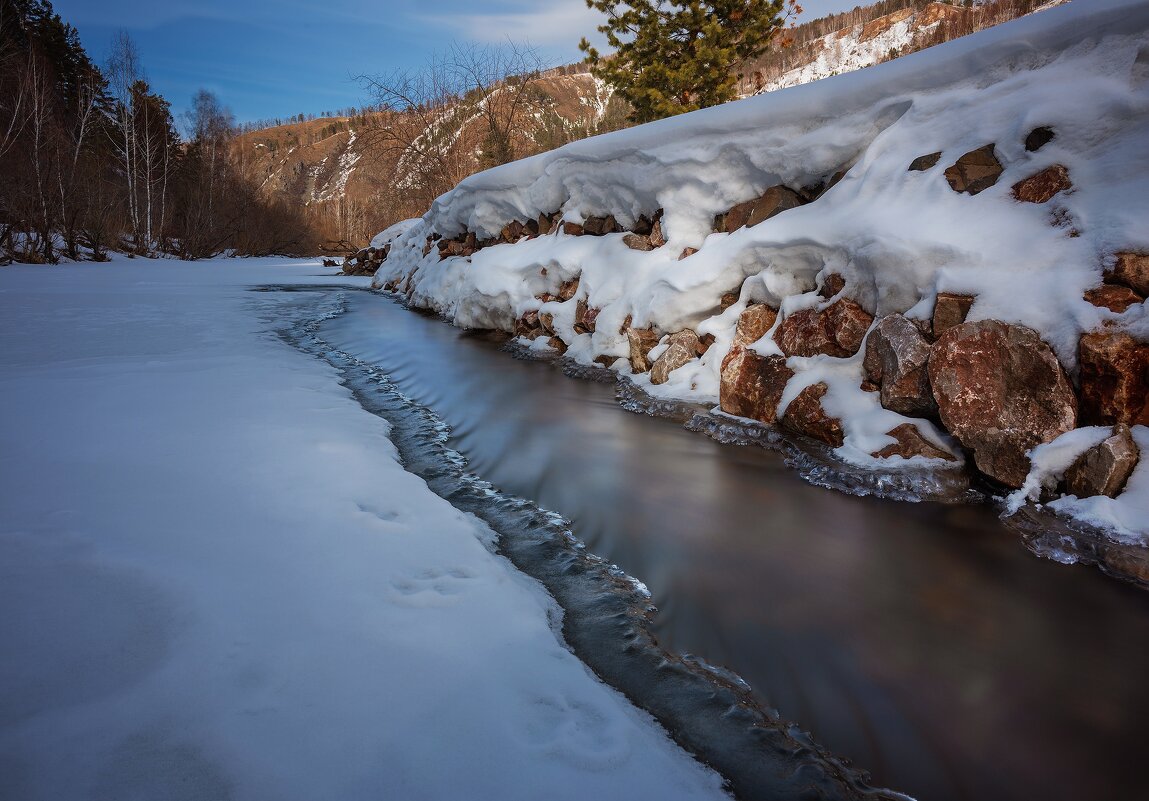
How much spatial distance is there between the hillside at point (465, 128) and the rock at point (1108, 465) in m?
5.01

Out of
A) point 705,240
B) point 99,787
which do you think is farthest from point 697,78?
point 99,787

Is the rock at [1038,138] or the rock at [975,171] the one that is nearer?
the rock at [1038,138]

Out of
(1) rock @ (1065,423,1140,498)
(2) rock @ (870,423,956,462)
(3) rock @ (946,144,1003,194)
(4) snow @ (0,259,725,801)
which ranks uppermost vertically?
(3) rock @ (946,144,1003,194)

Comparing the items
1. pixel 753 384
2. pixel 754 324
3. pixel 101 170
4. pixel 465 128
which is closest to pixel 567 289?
pixel 754 324

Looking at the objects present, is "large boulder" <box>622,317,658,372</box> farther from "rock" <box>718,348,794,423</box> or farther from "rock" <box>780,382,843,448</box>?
"rock" <box>780,382,843,448</box>

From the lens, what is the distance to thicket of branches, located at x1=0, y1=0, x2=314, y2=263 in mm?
13672

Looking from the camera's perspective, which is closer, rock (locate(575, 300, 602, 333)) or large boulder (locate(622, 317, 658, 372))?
large boulder (locate(622, 317, 658, 372))

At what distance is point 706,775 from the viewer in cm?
103

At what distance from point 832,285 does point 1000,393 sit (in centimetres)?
101

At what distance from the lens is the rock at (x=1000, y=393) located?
6.97ft

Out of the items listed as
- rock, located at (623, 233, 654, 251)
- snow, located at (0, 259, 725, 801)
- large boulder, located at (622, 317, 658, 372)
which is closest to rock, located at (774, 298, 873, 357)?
large boulder, located at (622, 317, 658, 372)

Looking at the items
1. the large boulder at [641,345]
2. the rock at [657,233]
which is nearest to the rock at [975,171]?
the large boulder at [641,345]

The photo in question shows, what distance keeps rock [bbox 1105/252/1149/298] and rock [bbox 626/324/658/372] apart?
2.33m

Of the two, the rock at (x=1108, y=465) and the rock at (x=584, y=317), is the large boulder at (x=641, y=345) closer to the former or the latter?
the rock at (x=584, y=317)
